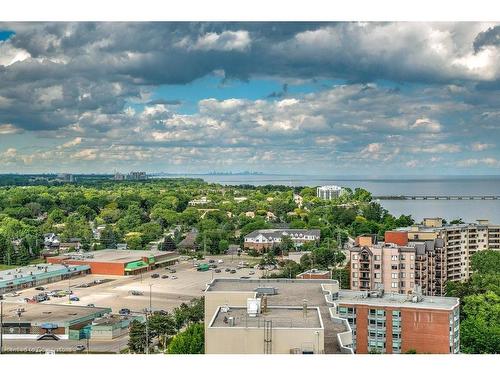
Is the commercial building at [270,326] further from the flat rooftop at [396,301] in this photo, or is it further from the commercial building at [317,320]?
the flat rooftop at [396,301]

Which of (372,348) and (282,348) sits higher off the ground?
(282,348)

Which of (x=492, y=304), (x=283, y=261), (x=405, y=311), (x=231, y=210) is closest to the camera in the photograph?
(x=405, y=311)

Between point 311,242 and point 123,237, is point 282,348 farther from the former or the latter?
point 123,237

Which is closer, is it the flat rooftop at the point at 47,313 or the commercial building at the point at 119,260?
the flat rooftop at the point at 47,313

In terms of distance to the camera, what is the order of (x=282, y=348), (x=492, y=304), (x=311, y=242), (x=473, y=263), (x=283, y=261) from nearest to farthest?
(x=282, y=348) → (x=492, y=304) → (x=473, y=263) → (x=283, y=261) → (x=311, y=242)

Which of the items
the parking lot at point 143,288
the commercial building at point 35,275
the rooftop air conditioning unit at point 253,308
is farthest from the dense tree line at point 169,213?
the rooftop air conditioning unit at point 253,308

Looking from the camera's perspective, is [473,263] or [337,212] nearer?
[473,263]

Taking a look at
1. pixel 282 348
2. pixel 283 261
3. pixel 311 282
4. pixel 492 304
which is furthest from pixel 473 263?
pixel 282 348
